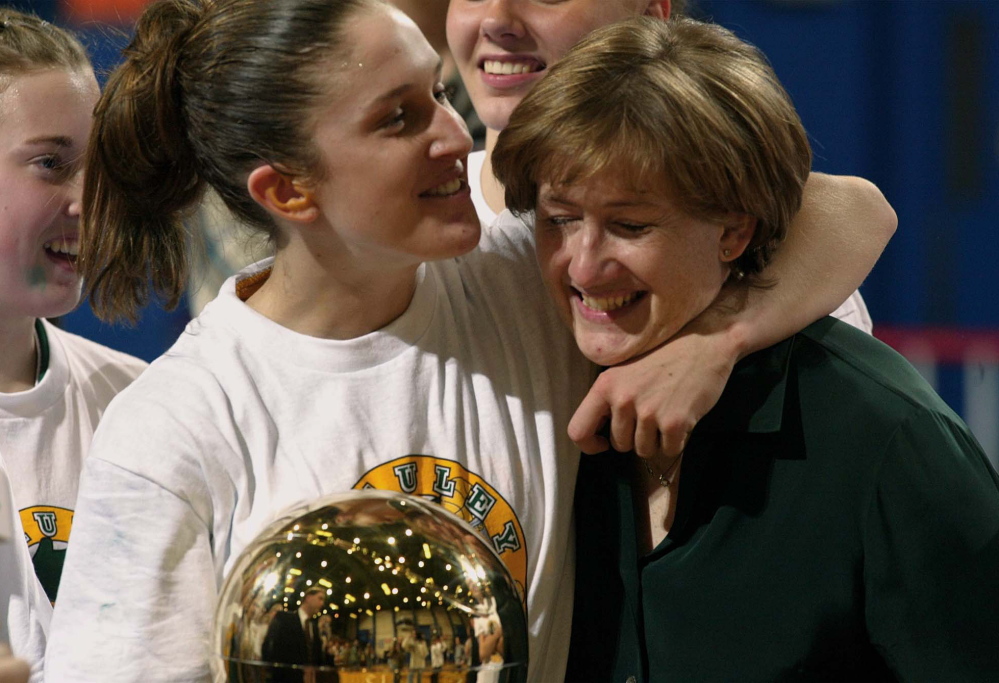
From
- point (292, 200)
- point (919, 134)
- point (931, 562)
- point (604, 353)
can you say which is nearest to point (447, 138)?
point (292, 200)

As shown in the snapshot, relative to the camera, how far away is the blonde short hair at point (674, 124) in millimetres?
1251

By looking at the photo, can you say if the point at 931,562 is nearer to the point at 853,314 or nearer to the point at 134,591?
the point at 853,314

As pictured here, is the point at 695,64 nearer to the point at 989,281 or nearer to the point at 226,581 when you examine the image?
the point at 226,581

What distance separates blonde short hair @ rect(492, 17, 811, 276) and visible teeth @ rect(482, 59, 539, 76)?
40 cm

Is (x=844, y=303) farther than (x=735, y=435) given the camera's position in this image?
Yes

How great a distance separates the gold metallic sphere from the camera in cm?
92

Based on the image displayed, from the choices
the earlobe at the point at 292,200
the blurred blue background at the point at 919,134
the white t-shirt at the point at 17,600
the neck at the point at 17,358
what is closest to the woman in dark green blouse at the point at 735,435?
the earlobe at the point at 292,200

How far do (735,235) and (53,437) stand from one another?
42.1 inches

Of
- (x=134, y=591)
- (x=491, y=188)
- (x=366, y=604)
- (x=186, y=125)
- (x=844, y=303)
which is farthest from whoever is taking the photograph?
(x=491, y=188)

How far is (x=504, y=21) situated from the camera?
1.73 meters

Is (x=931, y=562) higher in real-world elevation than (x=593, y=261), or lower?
lower

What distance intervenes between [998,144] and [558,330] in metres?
3.54

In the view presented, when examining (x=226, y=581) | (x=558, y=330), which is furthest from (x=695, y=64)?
(x=226, y=581)

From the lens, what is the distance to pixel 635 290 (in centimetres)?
133
